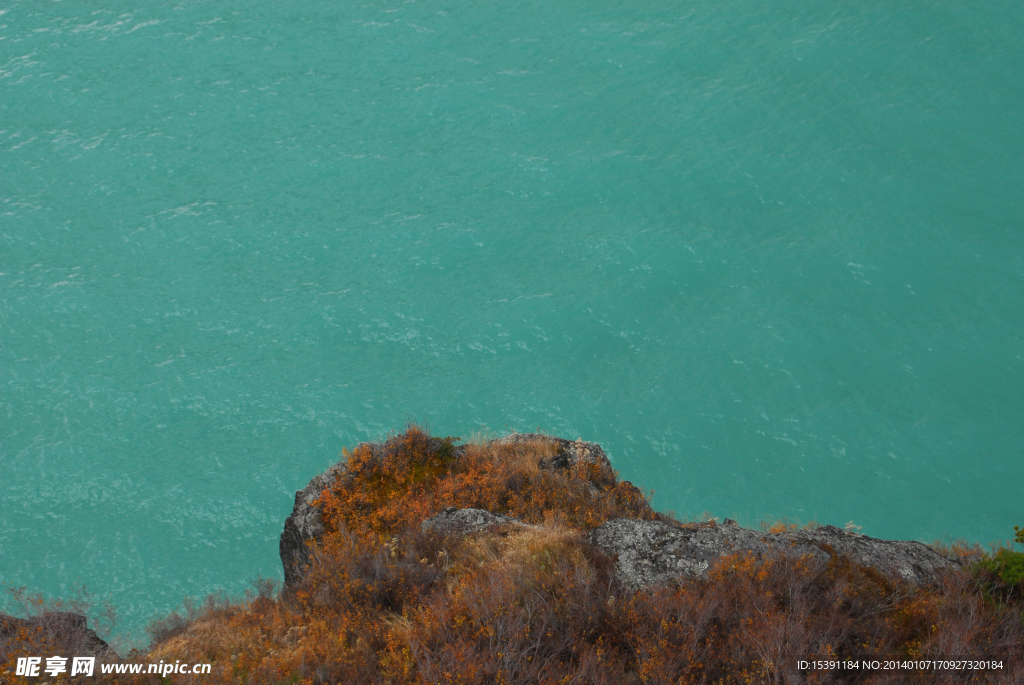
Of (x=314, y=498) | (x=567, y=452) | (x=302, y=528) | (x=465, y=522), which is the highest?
(x=567, y=452)

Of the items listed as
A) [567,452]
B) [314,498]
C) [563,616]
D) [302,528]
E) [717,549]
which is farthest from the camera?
[567,452]

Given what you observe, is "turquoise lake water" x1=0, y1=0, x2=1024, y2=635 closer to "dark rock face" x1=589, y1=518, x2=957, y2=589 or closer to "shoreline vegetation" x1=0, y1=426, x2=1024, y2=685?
"shoreline vegetation" x1=0, y1=426, x2=1024, y2=685

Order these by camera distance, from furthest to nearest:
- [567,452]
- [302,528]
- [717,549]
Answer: [567,452] → [302,528] → [717,549]

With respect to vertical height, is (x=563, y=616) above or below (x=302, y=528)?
below

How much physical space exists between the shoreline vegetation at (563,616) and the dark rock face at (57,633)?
1 centimetres

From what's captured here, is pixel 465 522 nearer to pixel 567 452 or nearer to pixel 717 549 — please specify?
pixel 567 452

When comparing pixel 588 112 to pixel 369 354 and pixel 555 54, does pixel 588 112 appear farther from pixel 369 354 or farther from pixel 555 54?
pixel 369 354

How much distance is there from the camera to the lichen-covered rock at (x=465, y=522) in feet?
18.1

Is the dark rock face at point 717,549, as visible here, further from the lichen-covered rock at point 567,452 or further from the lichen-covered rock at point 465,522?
the lichen-covered rock at point 567,452

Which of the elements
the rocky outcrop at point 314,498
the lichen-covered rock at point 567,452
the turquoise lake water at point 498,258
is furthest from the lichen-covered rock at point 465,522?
the turquoise lake water at point 498,258

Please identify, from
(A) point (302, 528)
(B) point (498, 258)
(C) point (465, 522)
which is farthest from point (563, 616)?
(B) point (498, 258)

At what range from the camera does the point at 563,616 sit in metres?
4.31

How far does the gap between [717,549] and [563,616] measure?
1.11 meters

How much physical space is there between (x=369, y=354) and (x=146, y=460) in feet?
10.7
